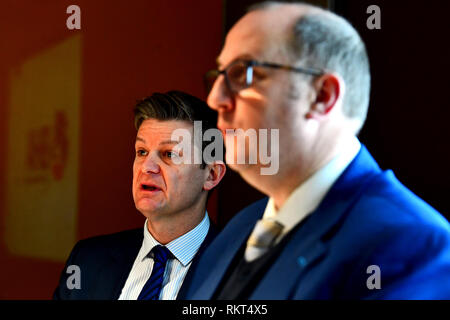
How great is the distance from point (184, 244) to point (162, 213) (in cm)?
13

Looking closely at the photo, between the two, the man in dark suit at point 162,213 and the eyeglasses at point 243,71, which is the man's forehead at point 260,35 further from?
the man in dark suit at point 162,213

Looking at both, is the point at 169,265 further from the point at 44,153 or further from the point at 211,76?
the point at 44,153

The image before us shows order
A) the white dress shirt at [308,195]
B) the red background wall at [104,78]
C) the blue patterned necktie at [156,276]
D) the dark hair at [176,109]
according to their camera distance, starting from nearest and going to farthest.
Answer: the white dress shirt at [308,195] < the blue patterned necktie at [156,276] < the dark hair at [176,109] < the red background wall at [104,78]

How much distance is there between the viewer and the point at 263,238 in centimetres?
111

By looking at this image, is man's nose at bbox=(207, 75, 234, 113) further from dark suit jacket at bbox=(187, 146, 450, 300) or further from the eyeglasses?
dark suit jacket at bbox=(187, 146, 450, 300)

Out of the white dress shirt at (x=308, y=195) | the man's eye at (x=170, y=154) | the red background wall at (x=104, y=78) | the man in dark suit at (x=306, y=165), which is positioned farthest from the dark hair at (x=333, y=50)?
the red background wall at (x=104, y=78)

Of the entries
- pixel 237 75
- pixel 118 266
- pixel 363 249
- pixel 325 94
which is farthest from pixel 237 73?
pixel 118 266

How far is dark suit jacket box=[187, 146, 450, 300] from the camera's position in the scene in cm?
92

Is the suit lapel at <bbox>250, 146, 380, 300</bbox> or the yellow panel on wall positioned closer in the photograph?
the suit lapel at <bbox>250, 146, 380, 300</bbox>

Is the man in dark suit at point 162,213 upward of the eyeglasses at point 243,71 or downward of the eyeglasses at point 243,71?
downward

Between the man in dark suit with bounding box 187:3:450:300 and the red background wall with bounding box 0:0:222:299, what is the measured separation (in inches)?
63.0

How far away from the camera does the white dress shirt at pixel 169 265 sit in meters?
1.83

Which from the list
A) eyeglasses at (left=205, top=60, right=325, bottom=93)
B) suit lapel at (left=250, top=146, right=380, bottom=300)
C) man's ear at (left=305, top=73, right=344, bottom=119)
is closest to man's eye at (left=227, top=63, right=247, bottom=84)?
eyeglasses at (left=205, top=60, right=325, bottom=93)

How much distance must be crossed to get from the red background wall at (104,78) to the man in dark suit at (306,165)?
5.25 ft
